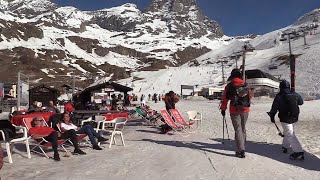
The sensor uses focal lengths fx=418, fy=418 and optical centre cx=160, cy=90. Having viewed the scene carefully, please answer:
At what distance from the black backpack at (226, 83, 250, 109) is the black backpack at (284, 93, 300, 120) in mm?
822

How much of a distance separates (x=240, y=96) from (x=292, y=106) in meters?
1.09

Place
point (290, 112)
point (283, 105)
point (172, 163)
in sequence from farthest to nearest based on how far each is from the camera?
1. point (283, 105)
2. point (290, 112)
3. point (172, 163)

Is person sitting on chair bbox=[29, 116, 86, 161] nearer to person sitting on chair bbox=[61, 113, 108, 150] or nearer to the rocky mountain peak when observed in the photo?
person sitting on chair bbox=[61, 113, 108, 150]

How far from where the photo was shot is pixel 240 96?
806cm

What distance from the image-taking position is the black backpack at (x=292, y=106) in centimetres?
822

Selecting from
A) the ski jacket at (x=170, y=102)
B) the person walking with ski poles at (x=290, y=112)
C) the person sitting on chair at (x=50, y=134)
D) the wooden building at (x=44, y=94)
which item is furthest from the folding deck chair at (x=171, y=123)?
the wooden building at (x=44, y=94)

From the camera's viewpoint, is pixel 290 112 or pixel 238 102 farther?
pixel 290 112

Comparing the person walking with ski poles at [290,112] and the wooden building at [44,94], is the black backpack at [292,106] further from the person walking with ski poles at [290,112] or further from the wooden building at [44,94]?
the wooden building at [44,94]

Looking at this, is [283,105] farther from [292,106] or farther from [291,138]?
[291,138]

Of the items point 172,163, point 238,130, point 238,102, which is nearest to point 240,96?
point 238,102

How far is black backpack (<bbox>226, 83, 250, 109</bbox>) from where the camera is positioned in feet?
26.5

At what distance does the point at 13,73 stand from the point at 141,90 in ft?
189

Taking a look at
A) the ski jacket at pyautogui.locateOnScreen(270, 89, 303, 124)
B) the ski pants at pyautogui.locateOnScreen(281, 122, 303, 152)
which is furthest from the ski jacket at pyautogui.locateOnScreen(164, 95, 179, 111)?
the ski pants at pyautogui.locateOnScreen(281, 122, 303, 152)

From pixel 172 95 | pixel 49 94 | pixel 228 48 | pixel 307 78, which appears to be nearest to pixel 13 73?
pixel 228 48
